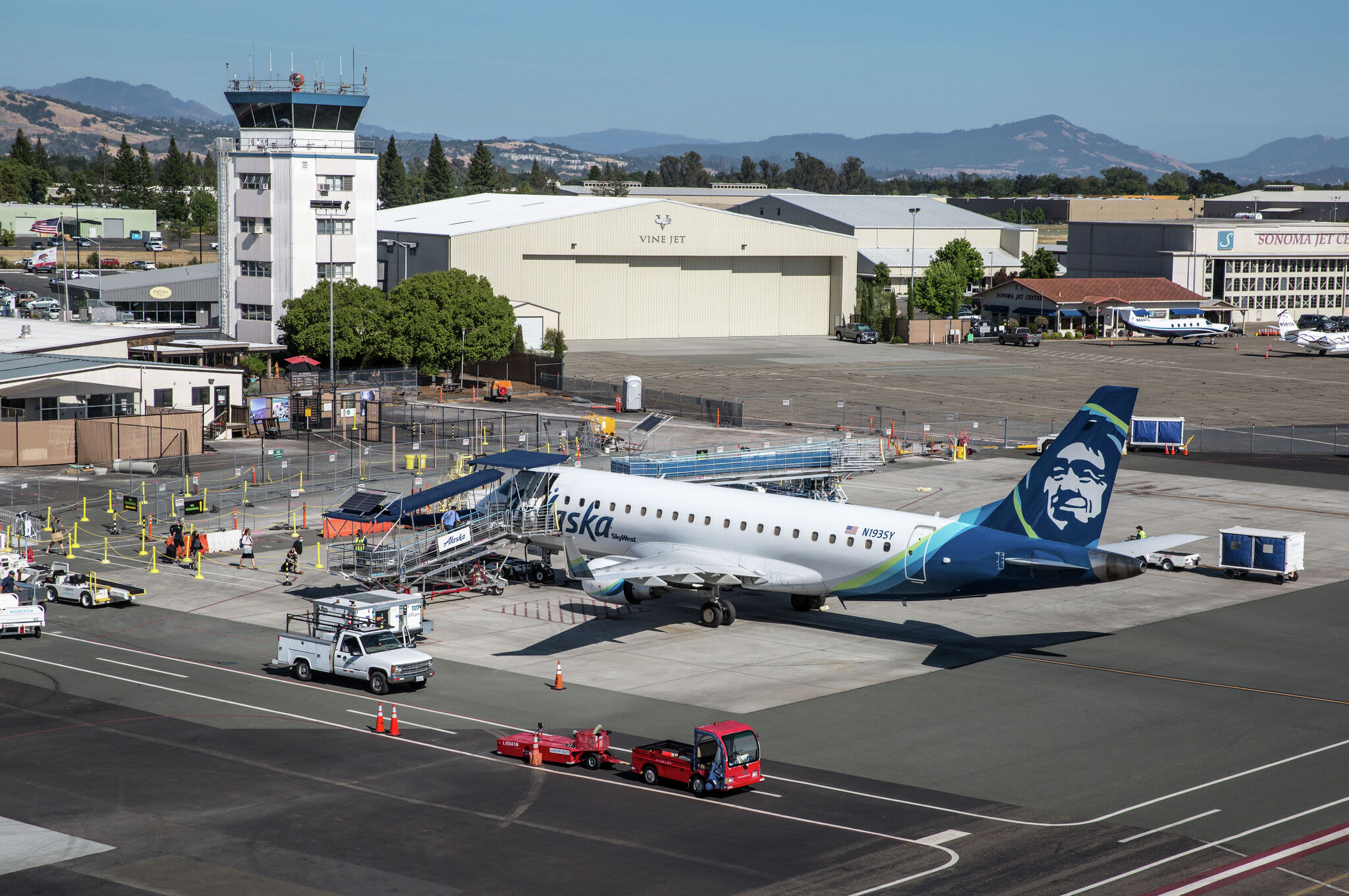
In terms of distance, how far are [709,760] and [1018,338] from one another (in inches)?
5408

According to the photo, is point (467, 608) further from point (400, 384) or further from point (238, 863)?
point (400, 384)

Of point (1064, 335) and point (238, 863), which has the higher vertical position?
point (1064, 335)

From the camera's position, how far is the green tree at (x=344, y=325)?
106 meters

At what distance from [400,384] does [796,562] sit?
2630 inches

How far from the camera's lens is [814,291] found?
551 ft

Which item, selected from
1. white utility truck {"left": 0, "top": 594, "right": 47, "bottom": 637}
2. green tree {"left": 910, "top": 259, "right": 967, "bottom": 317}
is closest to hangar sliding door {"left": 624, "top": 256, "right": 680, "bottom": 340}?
green tree {"left": 910, "top": 259, "right": 967, "bottom": 317}

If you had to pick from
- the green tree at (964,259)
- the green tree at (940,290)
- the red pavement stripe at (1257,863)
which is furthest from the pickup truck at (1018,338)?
the red pavement stripe at (1257,863)

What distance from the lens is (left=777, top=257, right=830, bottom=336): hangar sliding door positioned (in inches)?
6516

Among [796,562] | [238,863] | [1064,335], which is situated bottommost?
Answer: [238,863]

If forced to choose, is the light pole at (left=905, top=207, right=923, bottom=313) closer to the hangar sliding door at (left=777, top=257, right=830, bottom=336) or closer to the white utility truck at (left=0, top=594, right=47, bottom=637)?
the hangar sliding door at (left=777, top=257, right=830, bottom=336)

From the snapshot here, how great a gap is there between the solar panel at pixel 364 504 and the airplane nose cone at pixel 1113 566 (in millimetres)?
27487

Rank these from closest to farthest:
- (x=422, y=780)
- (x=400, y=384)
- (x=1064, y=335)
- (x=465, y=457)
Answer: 1. (x=422, y=780)
2. (x=465, y=457)
3. (x=400, y=384)
4. (x=1064, y=335)

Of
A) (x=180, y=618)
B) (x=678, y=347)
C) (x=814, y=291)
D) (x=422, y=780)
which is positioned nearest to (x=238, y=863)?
(x=422, y=780)

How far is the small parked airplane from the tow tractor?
145 m
